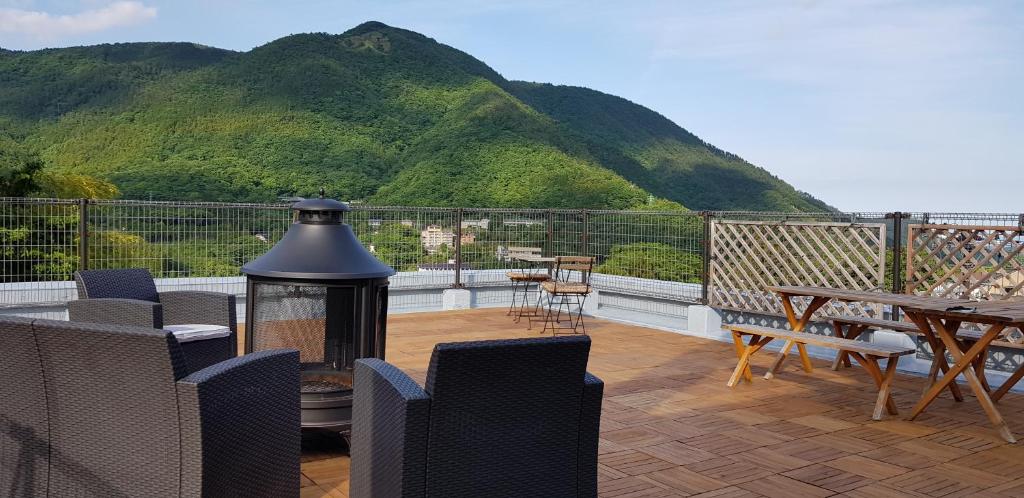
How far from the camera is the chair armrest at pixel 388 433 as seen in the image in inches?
87.7

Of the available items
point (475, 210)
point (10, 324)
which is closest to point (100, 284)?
point (10, 324)

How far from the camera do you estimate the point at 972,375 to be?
15.0 feet

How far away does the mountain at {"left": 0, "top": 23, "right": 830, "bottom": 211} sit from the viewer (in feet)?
81.4

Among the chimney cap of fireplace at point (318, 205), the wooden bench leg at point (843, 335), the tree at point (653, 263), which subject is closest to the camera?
the chimney cap of fireplace at point (318, 205)

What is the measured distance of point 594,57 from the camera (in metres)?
22.2

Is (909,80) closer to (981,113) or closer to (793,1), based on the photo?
(793,1)

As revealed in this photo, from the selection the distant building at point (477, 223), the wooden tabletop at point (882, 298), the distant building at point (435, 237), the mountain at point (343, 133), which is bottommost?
the wooden tabletop at point (882, 298)

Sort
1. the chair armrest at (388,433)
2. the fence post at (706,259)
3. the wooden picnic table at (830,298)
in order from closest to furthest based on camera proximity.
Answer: the chair armrest at (388,433) → the wooden picnic table at (830,298) → the fence post at (706,259)

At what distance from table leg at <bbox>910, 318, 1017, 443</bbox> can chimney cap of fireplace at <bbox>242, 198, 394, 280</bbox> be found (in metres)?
3.17

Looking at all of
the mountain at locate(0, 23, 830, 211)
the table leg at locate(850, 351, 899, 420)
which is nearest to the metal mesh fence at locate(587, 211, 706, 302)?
the table leg at locate(850, 351, 899, 420)

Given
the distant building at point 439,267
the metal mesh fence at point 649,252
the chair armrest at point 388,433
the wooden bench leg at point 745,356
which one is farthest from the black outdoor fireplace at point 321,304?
the distant building at point 439,267

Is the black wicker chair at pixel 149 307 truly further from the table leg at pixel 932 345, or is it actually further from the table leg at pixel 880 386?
the table leg at pixel 932 345

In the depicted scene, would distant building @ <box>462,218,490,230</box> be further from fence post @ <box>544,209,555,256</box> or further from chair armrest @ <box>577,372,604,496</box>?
chair armrest @ <box>577,372,604,496</box>

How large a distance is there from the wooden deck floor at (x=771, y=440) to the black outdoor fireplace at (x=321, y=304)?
0.32 meters
